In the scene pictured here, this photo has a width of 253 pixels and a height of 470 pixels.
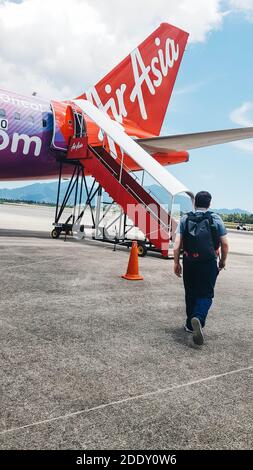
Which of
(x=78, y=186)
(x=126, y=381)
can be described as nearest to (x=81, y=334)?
(x=126, y=381)

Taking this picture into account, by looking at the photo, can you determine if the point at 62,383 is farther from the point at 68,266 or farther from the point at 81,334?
the point at 68,266

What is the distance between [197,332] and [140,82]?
18820mm

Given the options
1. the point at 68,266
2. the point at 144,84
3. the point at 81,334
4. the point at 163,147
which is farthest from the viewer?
the point at 144,84

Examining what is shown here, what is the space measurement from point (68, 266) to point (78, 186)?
9.01 m

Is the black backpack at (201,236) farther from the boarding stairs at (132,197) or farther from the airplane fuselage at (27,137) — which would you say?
the airplane fuselage at (27,137)

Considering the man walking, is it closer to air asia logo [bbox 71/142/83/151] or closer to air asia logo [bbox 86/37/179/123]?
air asia logo [bbox 71/142/83/151]

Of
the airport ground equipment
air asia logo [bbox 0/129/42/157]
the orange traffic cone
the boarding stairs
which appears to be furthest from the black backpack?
air asia logo [bbox 0/129/42/157]

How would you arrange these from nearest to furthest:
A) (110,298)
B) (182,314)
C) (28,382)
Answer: (28,382) → (182,314) → (110,298)

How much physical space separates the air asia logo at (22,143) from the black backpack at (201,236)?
1199cm

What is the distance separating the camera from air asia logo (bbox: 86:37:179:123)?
66.7ft

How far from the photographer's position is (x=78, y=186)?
1773cm

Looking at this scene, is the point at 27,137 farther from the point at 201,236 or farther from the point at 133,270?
the point at 201,236

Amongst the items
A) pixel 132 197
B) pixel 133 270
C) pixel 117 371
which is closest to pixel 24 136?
pixel 132 197
